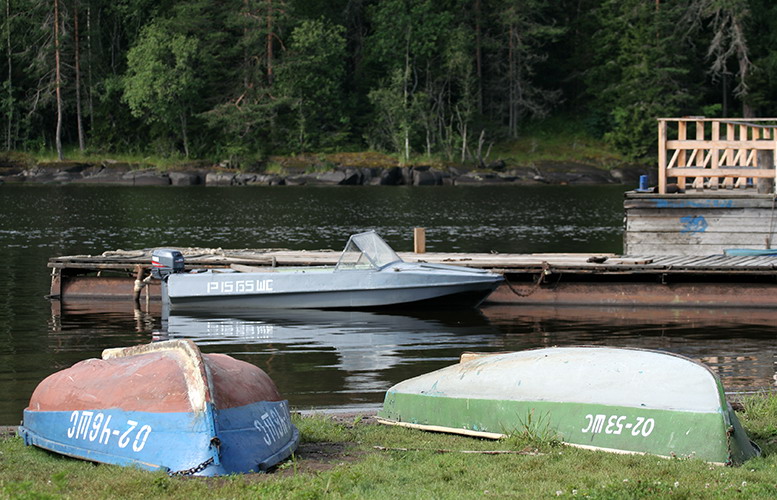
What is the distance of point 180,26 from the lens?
78.0 metres

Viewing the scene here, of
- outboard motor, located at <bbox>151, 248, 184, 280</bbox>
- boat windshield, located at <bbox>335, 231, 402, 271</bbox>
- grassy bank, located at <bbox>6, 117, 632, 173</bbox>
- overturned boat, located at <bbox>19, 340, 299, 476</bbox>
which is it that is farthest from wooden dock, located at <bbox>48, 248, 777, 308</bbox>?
grassy bank, located at <bbox>6, 117, 632, 173</bbox>

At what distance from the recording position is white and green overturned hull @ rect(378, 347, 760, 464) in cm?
837

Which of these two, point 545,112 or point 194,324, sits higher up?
point 545,112

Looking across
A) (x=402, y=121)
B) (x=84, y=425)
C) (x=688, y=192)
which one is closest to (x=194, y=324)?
(x=688, y=192)

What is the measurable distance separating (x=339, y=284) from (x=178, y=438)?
12.8 m

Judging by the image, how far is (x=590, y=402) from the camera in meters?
8.83

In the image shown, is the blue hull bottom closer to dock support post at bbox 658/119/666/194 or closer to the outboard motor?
the outboard motor

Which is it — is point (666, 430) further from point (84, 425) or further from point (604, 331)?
point (604, 331)

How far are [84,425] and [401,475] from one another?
251cm

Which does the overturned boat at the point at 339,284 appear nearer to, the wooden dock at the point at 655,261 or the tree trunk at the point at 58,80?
the wooden dock at the point at 655,261

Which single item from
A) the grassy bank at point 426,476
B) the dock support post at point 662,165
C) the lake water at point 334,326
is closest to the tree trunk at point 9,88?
the lake water at point 334,326

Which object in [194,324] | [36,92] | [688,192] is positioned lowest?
[194,324]

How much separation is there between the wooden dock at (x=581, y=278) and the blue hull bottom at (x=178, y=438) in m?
13.2

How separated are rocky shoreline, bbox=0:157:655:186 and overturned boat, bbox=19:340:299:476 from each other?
6166cm
